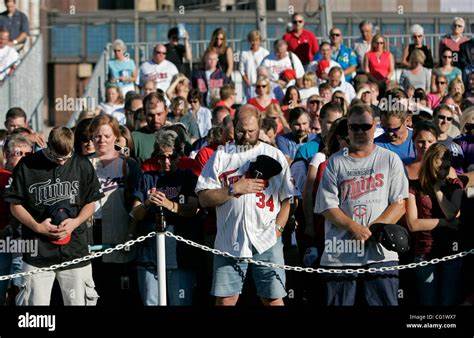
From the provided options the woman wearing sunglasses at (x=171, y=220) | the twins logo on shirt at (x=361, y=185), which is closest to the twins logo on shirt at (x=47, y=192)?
the woman wearing sunglasses at (x=171, y=220)

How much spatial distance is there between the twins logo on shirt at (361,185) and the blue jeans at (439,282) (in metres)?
1.22

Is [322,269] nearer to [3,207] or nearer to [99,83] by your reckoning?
[3,207]

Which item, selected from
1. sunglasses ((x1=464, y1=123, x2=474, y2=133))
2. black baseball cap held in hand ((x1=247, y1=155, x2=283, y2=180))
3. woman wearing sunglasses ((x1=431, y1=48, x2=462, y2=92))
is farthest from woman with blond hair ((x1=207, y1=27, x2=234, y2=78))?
black baseball cap held in hand ((x1=247, y1=155, x2=283, y2=180))

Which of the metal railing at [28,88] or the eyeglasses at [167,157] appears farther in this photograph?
the metal railing at [28,88]

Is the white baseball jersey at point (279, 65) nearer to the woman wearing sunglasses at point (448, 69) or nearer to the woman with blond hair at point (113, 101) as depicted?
the woman wearing sunglasses at point (448, 69)

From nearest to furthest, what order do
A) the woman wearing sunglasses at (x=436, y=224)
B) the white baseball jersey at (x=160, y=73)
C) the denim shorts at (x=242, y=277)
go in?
the denim shorts at (x=242, y=277) → the woman wearing sunglasses at (x=436, y=224) → the white baseball jersey at (x=160, y=73)

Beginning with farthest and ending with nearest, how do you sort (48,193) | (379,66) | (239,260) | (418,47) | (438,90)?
1. (418,47)
2. (379,66)
3. (438,90)
4. (48,193)
5. (239,260)

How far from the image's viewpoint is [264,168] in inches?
470

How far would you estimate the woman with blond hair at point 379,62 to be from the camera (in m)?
20.2

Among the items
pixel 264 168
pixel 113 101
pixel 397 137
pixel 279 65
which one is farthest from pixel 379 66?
pixel 264 168

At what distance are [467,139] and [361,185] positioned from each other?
223 centimetres

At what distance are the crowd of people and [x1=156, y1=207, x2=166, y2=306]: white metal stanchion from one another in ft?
0.18

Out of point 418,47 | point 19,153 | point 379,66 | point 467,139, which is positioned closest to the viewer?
point 19,153

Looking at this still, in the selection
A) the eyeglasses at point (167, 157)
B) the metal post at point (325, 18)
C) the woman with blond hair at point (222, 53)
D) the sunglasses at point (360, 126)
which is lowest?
the eyeglasses at point (167, 157)
